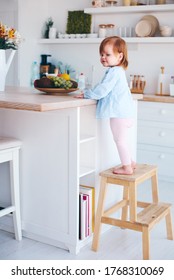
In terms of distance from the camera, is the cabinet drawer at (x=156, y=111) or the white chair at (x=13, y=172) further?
the cabinet drawer at (x=156, y=111)

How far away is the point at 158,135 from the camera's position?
4504mm

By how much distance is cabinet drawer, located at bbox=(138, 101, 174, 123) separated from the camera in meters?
4.41

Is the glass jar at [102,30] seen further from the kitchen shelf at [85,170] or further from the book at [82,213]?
the book at [82,213]

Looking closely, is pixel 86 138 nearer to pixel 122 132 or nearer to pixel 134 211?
pixel 122 132

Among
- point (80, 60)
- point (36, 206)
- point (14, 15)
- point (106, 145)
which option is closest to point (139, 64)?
point (80, 60)

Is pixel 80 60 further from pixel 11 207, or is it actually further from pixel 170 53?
pixel 11 207

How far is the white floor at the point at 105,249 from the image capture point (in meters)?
2.66

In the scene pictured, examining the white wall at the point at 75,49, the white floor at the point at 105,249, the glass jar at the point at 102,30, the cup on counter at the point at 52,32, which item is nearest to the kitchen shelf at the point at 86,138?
the white floor at the point at 105,249

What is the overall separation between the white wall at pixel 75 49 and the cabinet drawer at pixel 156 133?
2.34 feet

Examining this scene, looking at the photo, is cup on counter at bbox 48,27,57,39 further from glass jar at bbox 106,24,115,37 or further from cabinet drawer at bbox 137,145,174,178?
cabinet drawer at bbox 137,145,174,178

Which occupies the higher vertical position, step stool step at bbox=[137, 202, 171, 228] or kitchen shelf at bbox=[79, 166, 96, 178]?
kitchen shelf at bbox=[79, 166, 96, 178]

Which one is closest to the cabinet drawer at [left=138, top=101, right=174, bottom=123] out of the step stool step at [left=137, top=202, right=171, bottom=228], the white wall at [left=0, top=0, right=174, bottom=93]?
the white wall at [left=0, top=0, right=174, bottom=93]

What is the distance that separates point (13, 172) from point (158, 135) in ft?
6.97

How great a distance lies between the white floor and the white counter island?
64 mm
